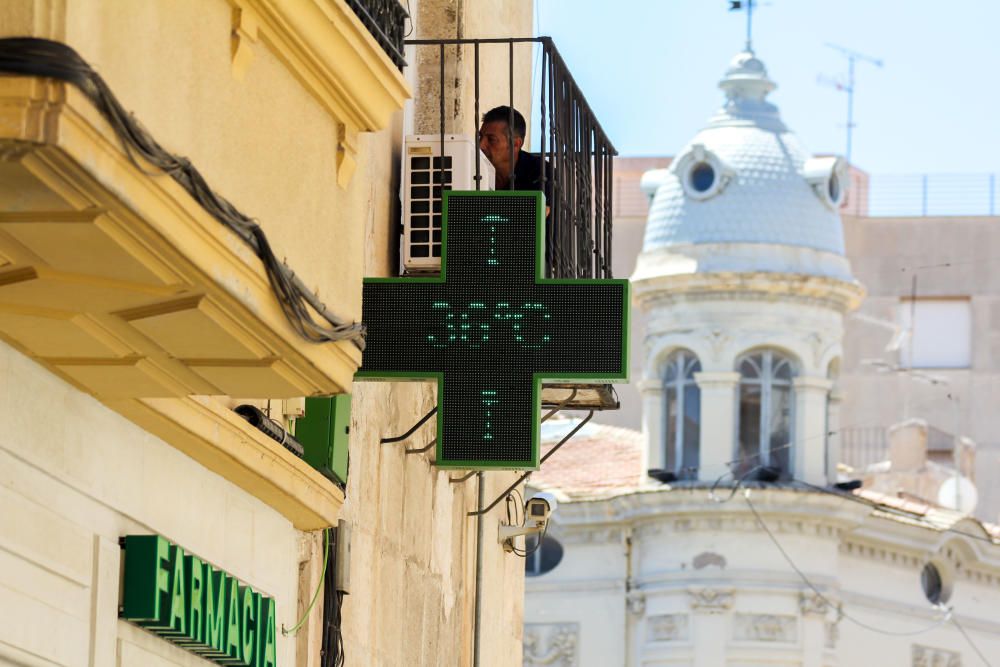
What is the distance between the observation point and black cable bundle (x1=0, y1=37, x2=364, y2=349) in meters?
7.58

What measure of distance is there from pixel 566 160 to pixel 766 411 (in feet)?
120

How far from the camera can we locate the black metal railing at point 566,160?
1422 cm

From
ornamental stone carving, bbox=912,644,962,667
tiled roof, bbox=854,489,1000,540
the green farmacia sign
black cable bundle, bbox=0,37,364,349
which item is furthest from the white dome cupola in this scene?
black cable bundle, bbox=0,37,364,349

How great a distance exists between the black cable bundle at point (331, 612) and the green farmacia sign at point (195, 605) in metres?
1.18

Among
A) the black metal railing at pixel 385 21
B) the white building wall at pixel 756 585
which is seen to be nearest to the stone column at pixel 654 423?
the white building wall at pixel 756 585

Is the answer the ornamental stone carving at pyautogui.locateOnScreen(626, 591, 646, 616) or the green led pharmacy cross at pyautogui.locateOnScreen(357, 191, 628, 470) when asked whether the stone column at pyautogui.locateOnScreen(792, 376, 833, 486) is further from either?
the green led pharmacy cross at pyautogui.locateOnScreen(357, 191, 628, 470)

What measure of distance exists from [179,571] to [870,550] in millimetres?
40846

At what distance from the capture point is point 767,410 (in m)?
50.8

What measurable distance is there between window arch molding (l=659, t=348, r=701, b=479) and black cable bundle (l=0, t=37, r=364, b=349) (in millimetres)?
40369

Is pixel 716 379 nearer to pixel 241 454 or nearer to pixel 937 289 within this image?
pixel 937 289

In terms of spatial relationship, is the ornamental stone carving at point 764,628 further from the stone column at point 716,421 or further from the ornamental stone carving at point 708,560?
the stone column at point 716,421

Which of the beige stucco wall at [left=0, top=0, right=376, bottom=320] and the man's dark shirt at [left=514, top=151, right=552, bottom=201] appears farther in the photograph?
the man's dark shirt at [left=514, top=151, right=552, bottom=201]

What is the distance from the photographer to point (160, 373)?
9.80m

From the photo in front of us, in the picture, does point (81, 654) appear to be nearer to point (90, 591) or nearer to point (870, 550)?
point (90, 591)
